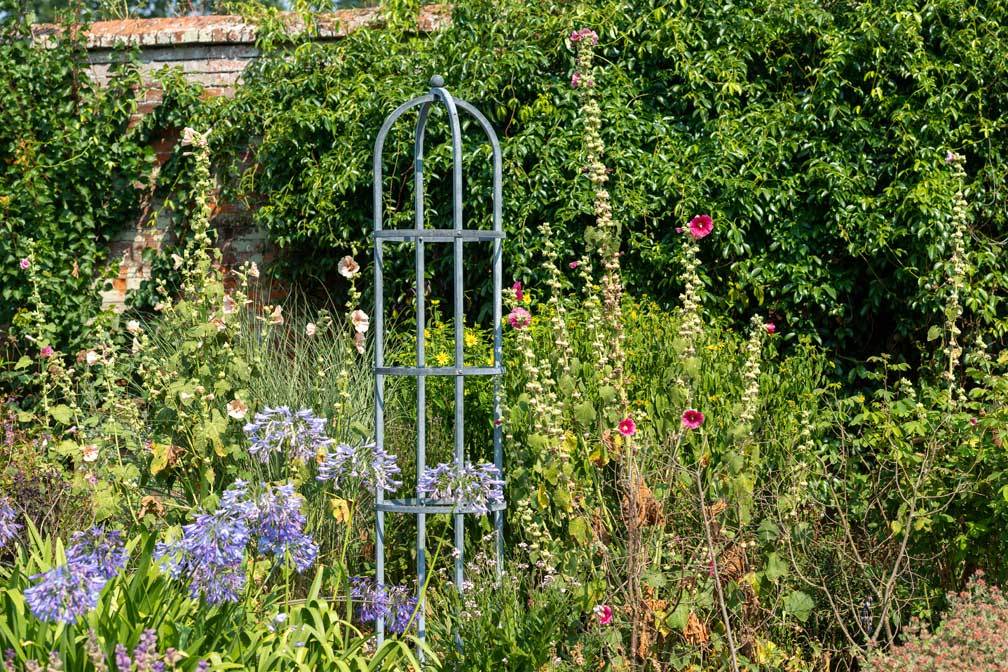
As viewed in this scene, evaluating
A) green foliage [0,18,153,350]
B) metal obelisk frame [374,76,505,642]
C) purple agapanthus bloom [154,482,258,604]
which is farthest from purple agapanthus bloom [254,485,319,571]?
green foliage [0,18,153,350]

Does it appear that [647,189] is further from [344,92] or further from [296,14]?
[296,14]

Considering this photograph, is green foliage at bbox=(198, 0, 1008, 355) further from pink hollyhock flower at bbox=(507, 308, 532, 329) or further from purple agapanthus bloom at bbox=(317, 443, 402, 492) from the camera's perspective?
purple agapanthus bloom at bbox=(317, 443, 402, 492)

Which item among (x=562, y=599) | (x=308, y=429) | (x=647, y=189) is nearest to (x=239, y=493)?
(x=308, y=429)

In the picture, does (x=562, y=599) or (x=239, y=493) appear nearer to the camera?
(x=239, y=493)

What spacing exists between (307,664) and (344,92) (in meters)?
3.86

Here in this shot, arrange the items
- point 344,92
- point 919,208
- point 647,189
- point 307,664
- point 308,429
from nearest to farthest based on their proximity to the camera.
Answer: point 307,664 → point 308,429 → point 919,208 → point 647,189 → point 344,92

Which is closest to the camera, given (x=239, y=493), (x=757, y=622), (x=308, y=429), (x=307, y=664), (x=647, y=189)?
(x=239, y=493)

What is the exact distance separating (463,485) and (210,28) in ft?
14.0

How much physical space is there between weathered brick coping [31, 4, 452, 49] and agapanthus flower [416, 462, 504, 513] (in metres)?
3.53

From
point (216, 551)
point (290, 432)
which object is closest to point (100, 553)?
point (216, 551)

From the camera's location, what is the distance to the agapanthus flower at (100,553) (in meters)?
2.73

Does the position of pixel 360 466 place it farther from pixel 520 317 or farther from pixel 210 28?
pixel 210 28

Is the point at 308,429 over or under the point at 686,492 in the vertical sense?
over

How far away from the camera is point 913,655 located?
9.63 feet
